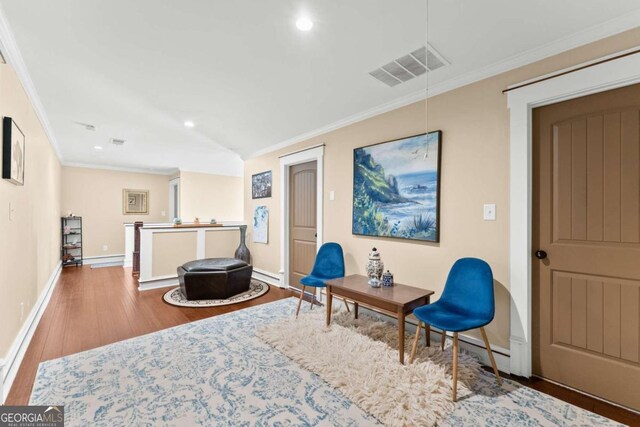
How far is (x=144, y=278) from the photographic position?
14.7 ft

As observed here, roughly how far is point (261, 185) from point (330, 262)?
2.27 meters

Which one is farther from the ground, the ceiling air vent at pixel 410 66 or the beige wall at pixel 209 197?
the ceiling air vent at pixel 410 66

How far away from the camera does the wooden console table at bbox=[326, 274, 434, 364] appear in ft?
7.25

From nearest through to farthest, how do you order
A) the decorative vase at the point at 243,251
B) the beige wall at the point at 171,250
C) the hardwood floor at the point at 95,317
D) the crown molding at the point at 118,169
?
1. the hardwood floor at the point at 95,317
2. the beige wall at the point at 171,250
3. the decorative vase at the point at 243,251
4. the crown molding at the point at 118,169

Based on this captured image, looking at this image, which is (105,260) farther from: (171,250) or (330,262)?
(330,262)

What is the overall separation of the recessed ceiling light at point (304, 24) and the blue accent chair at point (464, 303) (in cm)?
220

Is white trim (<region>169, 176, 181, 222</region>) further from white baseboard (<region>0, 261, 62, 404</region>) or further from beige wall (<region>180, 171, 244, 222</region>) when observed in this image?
white baseboard (<region>0, 261, 62, 404</region>)

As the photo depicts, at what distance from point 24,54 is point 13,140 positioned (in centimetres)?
92

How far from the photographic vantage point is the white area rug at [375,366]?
1726mm

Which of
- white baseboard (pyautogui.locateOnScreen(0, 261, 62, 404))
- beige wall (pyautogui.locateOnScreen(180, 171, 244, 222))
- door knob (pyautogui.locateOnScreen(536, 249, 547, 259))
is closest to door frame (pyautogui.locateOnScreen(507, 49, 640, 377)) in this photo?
door knob (pyautogui.locateOnScreen(536, 249, 547, 259))

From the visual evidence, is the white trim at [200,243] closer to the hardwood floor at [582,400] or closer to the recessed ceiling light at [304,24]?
the recessed ceiling light at [304,24]

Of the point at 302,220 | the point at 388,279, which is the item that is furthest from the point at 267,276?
the point at 388,279

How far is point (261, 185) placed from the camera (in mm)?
5062

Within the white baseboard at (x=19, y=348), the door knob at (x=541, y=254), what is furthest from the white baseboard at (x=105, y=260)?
the door knob at (x=541, y=254)
